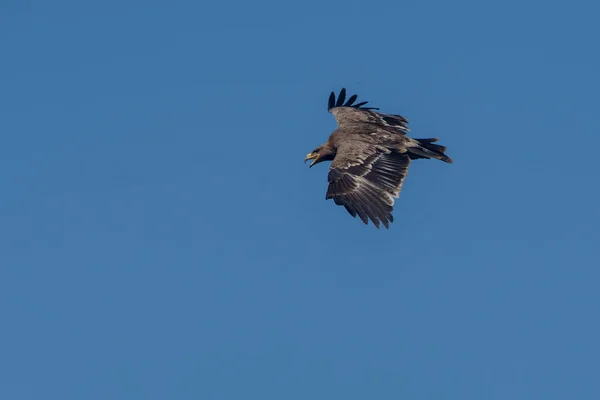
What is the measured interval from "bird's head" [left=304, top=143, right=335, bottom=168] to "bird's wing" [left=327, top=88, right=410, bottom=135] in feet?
3.64

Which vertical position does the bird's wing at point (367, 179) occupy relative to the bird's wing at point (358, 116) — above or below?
below

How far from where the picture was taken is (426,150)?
31.0 meters

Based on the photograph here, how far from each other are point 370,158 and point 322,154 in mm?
3044

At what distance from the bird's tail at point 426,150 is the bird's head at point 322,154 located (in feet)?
8.84

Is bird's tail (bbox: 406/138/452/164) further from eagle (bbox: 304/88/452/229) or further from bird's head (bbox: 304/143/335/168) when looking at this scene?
bird's head (bbox: 304/143/335/168)

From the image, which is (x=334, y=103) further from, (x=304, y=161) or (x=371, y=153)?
(x=371, y=153)

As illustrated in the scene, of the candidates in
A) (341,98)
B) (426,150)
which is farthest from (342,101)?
(426,150)

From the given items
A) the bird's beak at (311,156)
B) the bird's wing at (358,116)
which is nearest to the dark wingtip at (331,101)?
the bird's wing at (358,116)

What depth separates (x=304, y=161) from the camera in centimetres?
3372

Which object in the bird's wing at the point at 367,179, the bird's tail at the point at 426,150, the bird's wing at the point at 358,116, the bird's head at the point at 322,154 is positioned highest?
the bird's wing at the point at 358,116

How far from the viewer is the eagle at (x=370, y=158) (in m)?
28.4

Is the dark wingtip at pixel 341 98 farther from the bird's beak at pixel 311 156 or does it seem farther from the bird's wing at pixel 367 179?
the bird's wing at pixel 367 179

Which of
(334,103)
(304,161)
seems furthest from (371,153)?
(334,103)

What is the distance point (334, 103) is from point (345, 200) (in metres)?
8.40
